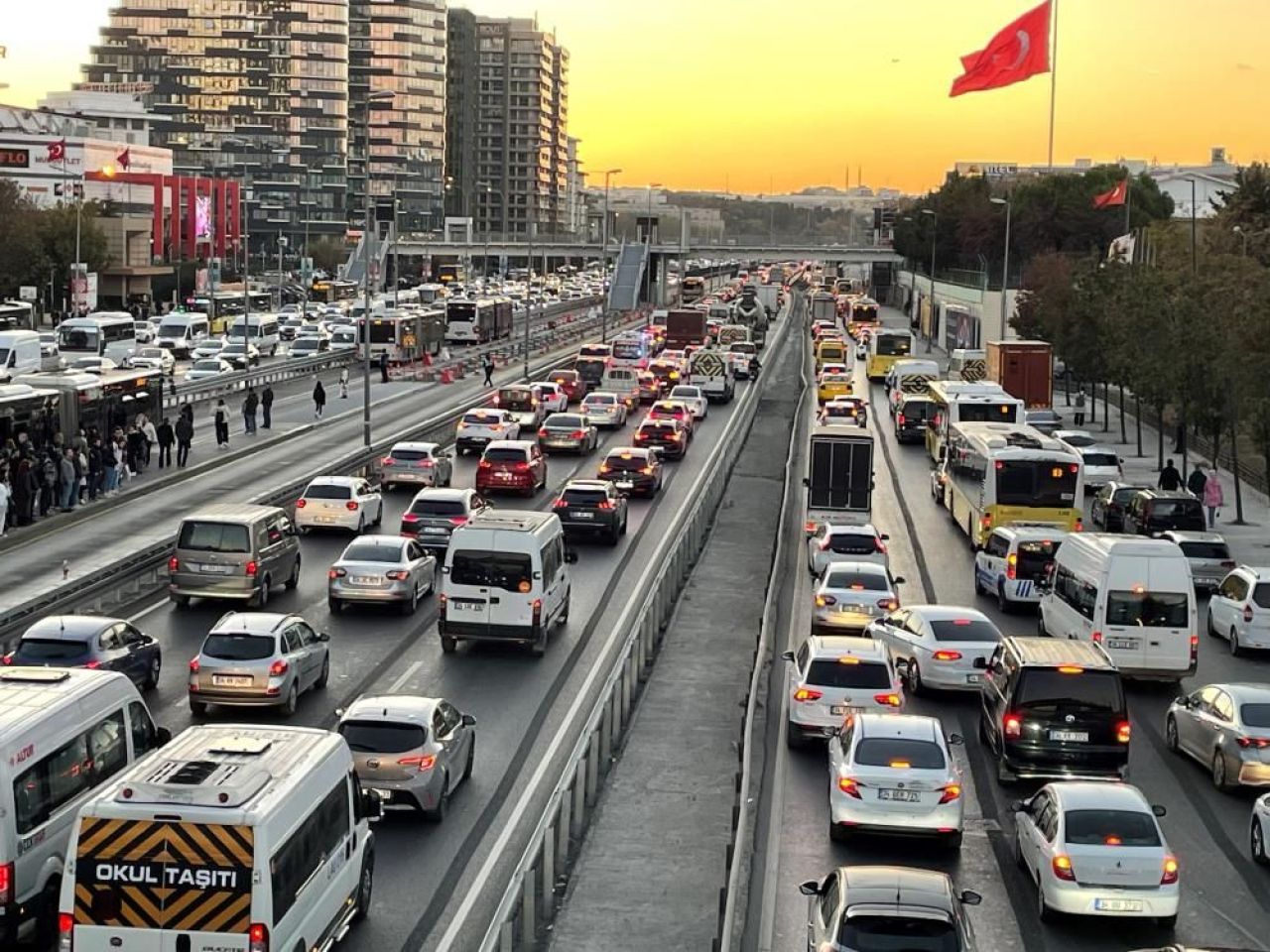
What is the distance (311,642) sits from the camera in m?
24.0

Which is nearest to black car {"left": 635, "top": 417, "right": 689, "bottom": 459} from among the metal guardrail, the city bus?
the metal guardrail

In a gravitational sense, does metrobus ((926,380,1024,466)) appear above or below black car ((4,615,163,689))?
above

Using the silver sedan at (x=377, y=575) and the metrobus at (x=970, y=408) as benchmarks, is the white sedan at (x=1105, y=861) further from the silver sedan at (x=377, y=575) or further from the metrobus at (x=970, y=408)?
the metrobus at (x=970, y=408)

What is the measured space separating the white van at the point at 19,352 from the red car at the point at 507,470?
758 inches

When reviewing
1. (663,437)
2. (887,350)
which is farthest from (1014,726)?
(887,350)

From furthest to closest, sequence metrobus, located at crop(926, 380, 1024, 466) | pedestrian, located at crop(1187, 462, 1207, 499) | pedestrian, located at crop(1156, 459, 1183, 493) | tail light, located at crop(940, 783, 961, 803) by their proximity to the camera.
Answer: metrobus, located at crop(926, 380, 1024, 466)
pedestrian, located at crop(1156, 459, 1183, 493)
pedestrian, located at crop(1187, 462, 1207, 499)
tail light, located at crop(940, 783, 961, 803)

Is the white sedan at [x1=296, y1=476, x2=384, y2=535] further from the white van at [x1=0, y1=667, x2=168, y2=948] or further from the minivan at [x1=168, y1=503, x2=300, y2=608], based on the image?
the white van at [x1=0, y1=667, x2=168, y2=948]

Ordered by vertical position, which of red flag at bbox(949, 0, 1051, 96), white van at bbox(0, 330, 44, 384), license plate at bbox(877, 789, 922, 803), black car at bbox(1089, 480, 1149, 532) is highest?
red flag at bbox(949, 0, 1051, 96)

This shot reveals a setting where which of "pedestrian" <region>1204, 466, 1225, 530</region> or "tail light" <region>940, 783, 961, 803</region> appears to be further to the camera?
"pedestrian" <region>1204, 466, 1225, 530</region>

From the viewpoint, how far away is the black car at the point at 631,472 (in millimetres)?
45656

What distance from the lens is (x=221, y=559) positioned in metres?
29.7

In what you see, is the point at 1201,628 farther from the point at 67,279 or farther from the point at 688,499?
the point at 67,279

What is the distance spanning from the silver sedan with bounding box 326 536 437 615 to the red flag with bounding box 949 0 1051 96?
178ft

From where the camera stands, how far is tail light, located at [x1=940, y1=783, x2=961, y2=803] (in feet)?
60.0
